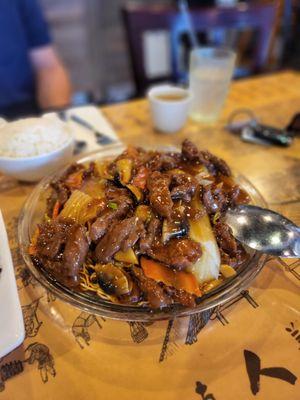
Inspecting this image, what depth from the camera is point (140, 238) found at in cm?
126

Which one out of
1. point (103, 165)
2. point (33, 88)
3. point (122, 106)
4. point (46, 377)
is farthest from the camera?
point (33, 88)

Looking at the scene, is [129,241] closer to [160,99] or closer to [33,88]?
[160,99]

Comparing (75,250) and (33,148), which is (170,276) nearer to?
(75,250)

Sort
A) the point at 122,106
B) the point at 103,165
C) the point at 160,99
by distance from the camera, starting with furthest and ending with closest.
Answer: the point at 122,106 → the point at 160,99 → the point at 103,165

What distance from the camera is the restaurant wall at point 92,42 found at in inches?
204

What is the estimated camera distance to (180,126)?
2365mm

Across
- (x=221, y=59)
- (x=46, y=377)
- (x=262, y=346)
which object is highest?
(x=221, y=59)

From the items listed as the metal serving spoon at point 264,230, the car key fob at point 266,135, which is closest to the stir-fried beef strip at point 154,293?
the metal serving spoon at point 264,230

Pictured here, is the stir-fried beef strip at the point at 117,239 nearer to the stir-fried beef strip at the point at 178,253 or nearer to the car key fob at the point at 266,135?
the stir-fried beef strip at the point at 178,253

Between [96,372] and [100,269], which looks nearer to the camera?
[96,372]

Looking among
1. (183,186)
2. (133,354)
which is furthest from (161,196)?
(133,354)

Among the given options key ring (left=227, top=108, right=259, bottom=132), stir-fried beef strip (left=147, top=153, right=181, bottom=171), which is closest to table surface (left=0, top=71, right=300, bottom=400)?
stir-fried beef strip (left=147, top=153, right=181, bottom=171)

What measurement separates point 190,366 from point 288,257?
0.61 meters

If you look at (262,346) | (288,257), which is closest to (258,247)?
(288,257)
